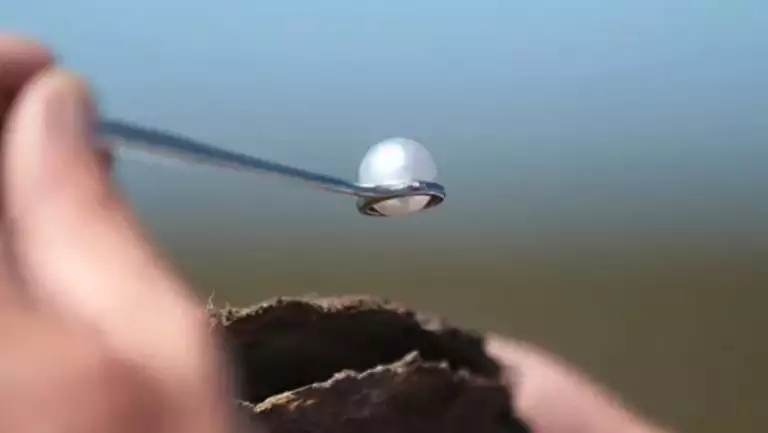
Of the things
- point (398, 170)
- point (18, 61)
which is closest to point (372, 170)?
point (398, 170)

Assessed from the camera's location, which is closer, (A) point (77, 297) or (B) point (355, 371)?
(A) point (77, 297)

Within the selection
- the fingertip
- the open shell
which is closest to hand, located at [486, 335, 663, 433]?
the open shell

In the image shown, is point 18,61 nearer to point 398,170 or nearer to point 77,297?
point 77,297

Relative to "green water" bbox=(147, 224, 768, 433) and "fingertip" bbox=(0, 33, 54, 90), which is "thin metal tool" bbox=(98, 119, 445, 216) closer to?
"fingertip" bbox=(0, 33, 54, 90)

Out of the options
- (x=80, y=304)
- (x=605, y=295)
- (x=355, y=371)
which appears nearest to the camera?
(x=80, y=304)

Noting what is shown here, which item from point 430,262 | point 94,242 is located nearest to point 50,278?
point 94,242

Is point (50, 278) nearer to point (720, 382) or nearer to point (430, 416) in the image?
point (430, 416)
